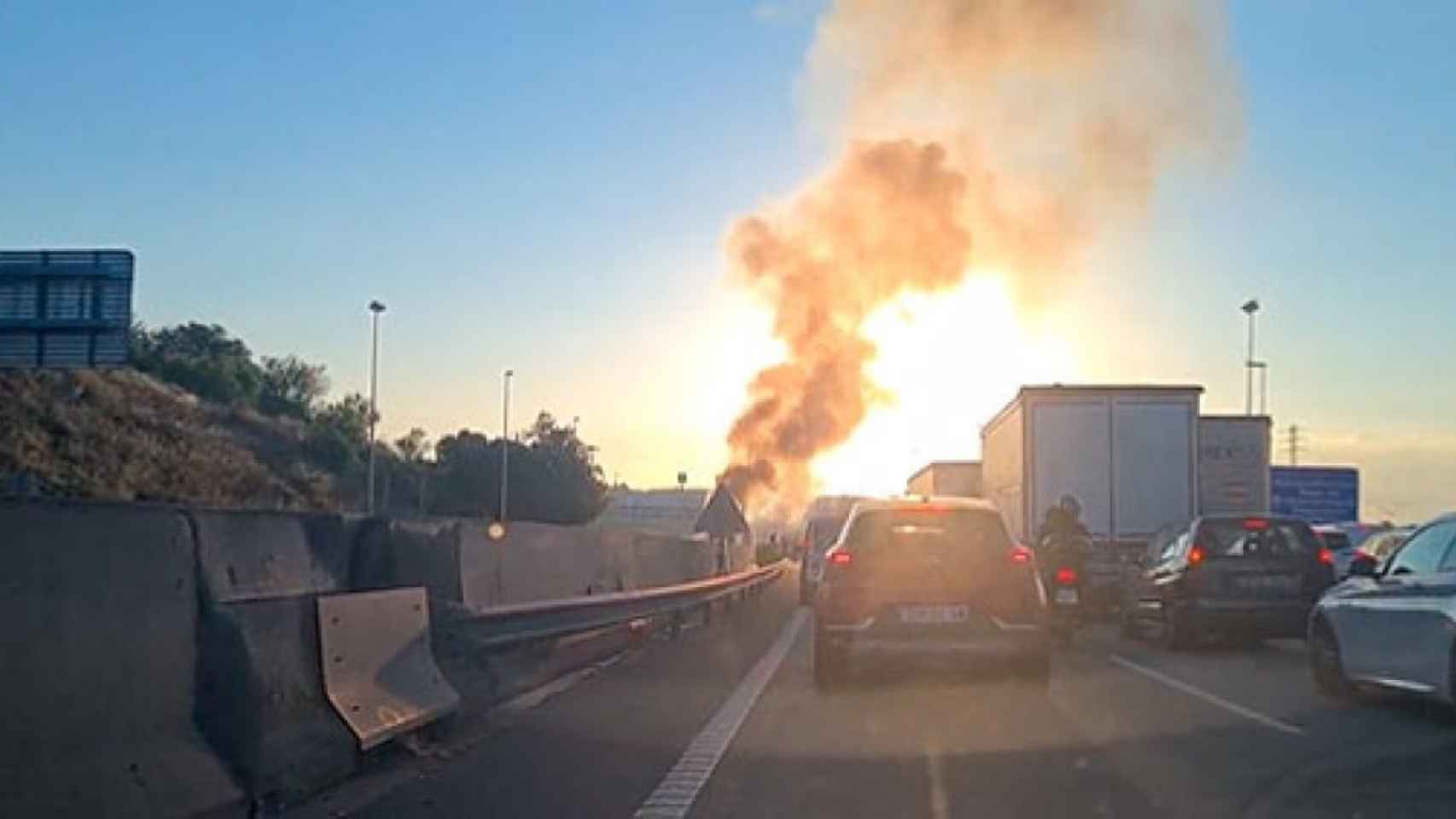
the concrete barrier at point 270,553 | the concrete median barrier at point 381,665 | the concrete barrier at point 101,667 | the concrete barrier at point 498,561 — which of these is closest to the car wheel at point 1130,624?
the concrete barrier at point 498,561

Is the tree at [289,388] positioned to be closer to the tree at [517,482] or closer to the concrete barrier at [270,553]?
the tree at [517,482]

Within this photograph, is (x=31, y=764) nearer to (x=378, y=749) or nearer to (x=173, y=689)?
(x=173, y=689)

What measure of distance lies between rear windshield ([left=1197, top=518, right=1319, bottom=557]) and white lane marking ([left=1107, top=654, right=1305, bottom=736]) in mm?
2294

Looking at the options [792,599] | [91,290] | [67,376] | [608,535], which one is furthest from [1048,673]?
[67,376]

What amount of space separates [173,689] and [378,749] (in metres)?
2.99

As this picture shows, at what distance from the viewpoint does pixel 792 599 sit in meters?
44.9

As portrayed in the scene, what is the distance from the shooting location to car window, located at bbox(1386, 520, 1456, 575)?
1438 centimetres

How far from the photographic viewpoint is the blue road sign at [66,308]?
35.7m

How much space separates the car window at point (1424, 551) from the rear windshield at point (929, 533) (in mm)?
3497

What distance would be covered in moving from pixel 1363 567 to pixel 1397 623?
1353mm

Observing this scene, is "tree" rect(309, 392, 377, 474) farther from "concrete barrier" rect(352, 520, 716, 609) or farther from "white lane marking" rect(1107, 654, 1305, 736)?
"white lane marking" rect(1107, 654, 1305, 736)

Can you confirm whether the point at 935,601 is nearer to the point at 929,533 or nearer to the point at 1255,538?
the point at 929,533

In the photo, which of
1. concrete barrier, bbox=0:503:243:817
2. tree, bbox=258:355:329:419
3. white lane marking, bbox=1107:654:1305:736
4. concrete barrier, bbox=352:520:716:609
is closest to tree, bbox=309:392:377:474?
tree, bbox=258:355:329:419

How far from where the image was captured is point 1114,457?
29156 mm
